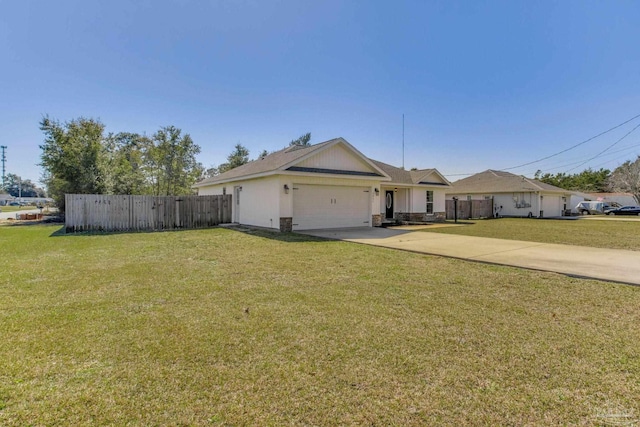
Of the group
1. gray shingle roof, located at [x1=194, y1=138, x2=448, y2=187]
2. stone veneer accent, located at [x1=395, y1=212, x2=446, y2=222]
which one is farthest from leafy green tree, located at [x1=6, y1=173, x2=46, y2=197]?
stone veneer accent, located at [x1=395, y1=212, x2=446, y2=222]

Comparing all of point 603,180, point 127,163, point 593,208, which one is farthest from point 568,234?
point 603,180

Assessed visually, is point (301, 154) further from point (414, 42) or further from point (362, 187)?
point (414, 42)

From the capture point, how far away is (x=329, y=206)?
1477 centimetres

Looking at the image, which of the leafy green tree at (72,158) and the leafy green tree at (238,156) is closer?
the leafy green tree at (72,158)

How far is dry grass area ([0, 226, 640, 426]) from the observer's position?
86.2 inches

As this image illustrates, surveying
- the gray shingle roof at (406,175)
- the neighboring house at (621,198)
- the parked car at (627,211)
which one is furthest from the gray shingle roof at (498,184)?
the neighboring house at (621,198)

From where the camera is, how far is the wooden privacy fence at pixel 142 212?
45.3 feet

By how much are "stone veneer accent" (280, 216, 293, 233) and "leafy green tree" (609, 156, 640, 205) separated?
175 ft

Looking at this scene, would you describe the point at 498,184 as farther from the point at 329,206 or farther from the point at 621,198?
the point at 621,198

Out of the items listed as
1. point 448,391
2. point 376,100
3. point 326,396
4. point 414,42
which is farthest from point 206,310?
point 376,100

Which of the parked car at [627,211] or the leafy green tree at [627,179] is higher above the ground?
the leafy green tree at [627,179]

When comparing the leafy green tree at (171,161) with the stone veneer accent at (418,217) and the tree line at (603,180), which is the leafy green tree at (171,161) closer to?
the stone veneer accent at (418,217)

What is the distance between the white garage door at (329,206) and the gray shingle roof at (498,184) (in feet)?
53.7

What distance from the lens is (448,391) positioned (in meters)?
2.41
